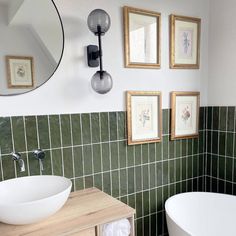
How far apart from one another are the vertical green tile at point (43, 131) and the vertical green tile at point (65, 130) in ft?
0.34

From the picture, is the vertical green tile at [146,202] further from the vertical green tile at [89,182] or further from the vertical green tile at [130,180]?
the vertical green tile at [89,182]

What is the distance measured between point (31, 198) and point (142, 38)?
4.49 feet

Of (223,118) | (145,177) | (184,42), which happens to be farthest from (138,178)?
(184,42)

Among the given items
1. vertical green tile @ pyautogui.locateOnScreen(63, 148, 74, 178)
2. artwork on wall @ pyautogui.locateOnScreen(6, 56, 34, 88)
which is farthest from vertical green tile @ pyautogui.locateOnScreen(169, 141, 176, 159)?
artwork on wall @ pyautogui.locateOnScreen(6, 56, 34, 88)

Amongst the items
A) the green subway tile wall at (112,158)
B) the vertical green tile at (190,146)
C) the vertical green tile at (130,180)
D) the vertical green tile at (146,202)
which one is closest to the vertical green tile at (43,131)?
the green subway tile wall at (112,158)

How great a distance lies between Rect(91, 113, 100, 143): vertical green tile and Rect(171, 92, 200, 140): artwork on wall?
2.30 feet

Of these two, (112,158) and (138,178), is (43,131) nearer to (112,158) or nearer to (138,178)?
(112,158)

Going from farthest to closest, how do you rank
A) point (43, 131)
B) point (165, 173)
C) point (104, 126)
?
point (165, 173) → point (104, 126) → point (43, 131)

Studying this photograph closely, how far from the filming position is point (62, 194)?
3.70 feet

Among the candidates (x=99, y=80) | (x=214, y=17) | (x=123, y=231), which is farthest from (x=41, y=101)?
(x=214, y=17)

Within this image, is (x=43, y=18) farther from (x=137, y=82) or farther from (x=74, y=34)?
(x=137, y=82)

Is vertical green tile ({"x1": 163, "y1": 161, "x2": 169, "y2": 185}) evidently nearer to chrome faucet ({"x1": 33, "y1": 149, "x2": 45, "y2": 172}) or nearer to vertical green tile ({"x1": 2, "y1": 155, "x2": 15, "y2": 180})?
chrome faucet ({"x1": 33, "y1": 149, "x2": 45, "y2": 172})

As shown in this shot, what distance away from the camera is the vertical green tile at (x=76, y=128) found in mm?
1574

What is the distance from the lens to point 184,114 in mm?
2070
